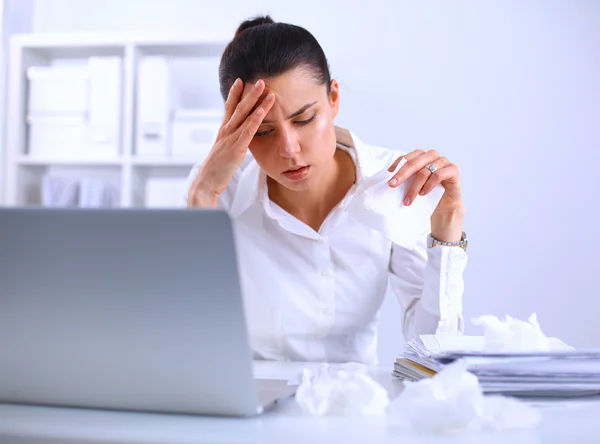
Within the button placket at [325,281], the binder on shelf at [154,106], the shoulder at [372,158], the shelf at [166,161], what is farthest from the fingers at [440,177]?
the binder on shelf at [154,106]

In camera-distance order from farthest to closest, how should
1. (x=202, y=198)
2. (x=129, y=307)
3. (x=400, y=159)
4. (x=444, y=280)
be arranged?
(x=202, y=198), (x=444, y=280), (x=400, y=159), (x=129, y=307)

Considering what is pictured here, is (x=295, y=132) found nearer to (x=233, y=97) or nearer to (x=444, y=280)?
(x=233, y=97)

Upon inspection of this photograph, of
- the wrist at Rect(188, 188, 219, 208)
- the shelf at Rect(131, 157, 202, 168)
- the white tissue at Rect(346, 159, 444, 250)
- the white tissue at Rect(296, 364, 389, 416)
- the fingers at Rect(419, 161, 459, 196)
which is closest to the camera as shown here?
the white tissue at Rect(296, 364, 389, 416)

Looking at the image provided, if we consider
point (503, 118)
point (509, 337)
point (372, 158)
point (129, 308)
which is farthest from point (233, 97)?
point (503, 118)

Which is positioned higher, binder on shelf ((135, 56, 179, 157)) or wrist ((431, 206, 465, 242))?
binder on shelf ((135, 56, 179, 157))

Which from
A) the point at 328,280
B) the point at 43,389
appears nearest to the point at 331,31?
the point at 328,280

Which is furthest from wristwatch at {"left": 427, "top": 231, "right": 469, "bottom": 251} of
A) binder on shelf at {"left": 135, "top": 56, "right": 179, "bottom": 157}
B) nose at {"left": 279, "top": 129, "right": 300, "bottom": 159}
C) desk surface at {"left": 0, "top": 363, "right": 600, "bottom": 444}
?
binder on shelf at {"left": 135, "top": 56, "right": 179, "bottom": 157}

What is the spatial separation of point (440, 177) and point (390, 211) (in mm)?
179

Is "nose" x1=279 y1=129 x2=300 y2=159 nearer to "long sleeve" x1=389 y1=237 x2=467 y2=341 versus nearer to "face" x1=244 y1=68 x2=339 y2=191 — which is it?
"face" x1=244 y1=68 x2=339 y2=191

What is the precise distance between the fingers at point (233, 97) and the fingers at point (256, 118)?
0.09 m

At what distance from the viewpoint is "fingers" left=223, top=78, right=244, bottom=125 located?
1.48 meters

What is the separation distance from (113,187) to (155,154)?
31 centimetres

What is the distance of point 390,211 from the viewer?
47.0 inches

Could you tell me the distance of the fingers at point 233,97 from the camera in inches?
58.3
